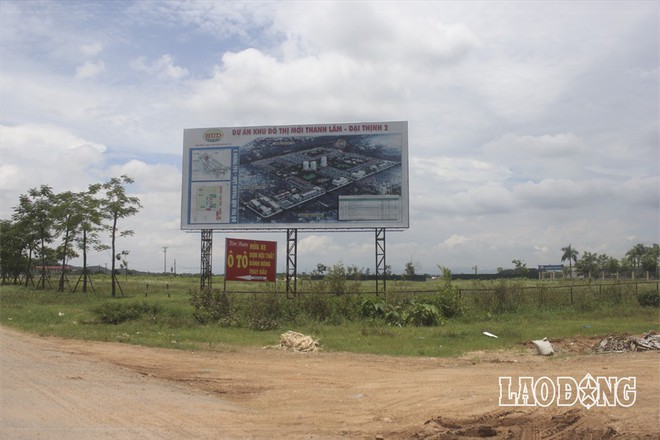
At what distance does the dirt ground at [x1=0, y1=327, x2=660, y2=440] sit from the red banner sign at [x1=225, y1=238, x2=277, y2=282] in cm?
884

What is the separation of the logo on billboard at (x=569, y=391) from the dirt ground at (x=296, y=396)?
18cm

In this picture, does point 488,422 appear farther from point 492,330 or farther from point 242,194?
point 242,194

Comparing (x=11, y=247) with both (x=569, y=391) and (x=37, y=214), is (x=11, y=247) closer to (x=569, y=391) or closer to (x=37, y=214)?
(x=37, y=214)

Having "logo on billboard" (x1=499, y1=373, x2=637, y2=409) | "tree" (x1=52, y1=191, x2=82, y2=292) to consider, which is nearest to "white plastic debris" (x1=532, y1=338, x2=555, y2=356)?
"logo on billboard" (x1=499, y1=373, x2=637, y2=409)

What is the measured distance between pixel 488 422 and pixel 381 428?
139cm

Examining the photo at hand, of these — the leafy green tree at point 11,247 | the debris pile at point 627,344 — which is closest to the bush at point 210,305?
the debris pile at point 627,344

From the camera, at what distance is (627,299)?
25422 mm

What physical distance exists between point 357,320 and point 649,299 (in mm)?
14160

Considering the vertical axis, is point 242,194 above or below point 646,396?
above

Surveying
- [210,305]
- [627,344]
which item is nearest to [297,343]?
[210,305]

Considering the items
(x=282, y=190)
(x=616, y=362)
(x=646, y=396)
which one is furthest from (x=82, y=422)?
(x=282, y=190)

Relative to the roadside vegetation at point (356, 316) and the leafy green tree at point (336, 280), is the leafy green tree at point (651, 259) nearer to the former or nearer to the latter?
the roadside vegetation at point (356, 316)

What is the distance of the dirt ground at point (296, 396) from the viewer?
22.1 ft

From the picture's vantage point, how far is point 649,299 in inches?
969
